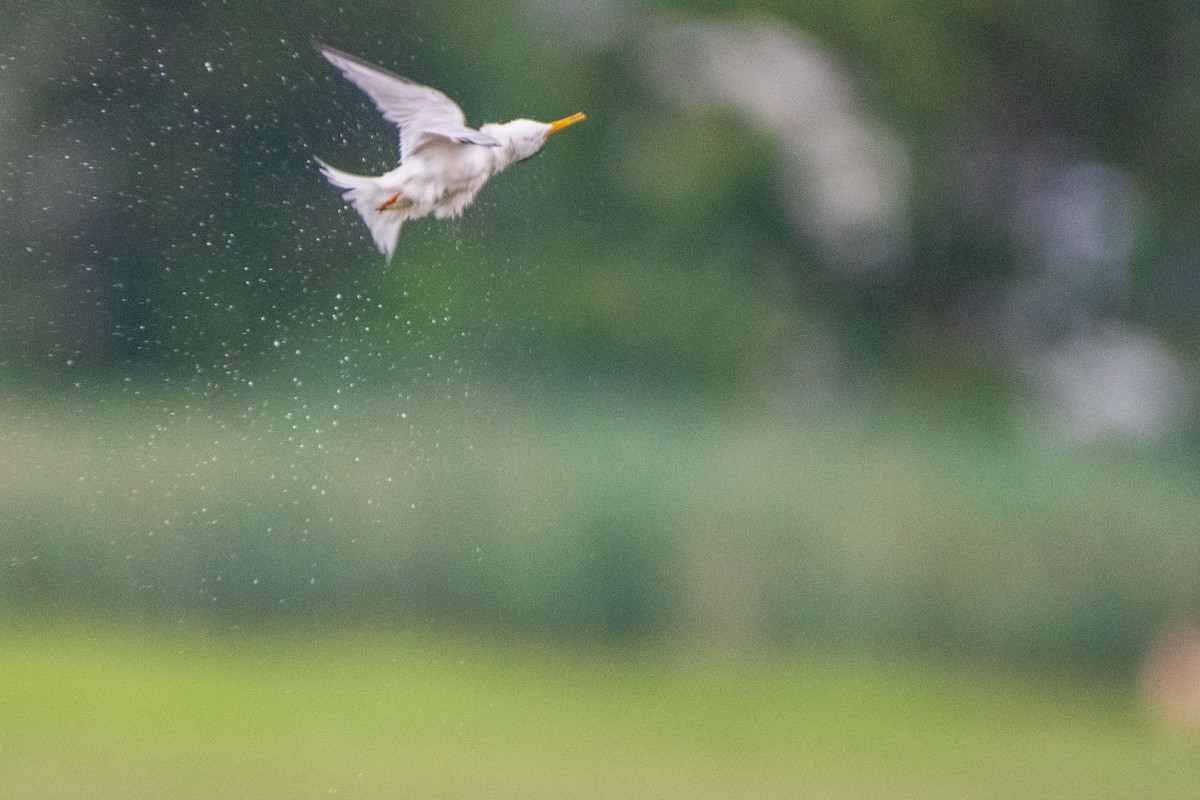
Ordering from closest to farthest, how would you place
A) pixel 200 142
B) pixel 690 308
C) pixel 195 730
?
pixel 195 730
pixel 200 142
pixel 690 308

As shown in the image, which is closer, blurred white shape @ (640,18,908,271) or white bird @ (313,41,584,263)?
white bird @ (313,41,584,263)

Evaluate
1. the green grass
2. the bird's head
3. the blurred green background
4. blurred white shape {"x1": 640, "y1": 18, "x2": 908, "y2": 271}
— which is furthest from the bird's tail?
A: blurred white shape {"x1": 640, "y1": 18, "x2": 908, "y2": 271}

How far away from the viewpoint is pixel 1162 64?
16.8 m

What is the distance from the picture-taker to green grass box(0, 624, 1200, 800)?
9.02m

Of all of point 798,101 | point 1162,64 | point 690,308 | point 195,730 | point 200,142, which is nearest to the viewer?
point 195,730

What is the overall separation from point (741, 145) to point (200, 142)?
737cm

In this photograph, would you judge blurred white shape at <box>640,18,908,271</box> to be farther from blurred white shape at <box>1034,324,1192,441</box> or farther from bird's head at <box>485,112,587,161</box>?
bird's head at <box>485,112,587,161</box>

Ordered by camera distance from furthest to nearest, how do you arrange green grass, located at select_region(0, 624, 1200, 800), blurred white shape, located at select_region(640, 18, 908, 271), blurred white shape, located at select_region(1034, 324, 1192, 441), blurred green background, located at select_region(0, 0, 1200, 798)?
blurred white shape, located at select_region(640, 18, 908, 271)
blurred white shape, located at select_region(1034, 324, 1192, 441)
blurred green background, located at select_region(0, 0, 1200, 798)
green grass, located at select_region(0, 624, 1200, 800)

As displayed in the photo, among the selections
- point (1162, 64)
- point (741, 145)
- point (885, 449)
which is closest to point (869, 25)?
point (741, 145)

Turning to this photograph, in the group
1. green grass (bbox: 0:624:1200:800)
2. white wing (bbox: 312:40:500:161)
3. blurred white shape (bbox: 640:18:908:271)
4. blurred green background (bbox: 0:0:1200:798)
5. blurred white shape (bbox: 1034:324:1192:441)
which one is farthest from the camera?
blurred white shape (bbox: 640:18:908:271)

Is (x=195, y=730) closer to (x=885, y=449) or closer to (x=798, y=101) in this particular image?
(x=885, y=449)

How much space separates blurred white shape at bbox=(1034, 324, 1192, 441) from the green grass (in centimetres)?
626

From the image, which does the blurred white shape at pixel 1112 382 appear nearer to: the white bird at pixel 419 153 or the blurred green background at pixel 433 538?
the blurred green background at pixel 433 538

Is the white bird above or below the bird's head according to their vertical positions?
below
